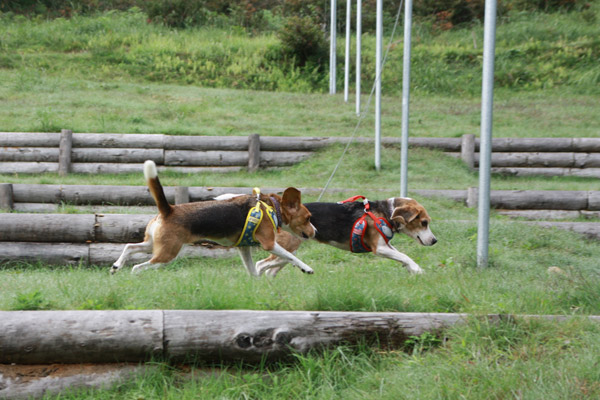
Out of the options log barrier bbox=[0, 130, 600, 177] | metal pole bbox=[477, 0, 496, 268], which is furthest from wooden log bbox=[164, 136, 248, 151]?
metal pole bbox=[477, 0, 496, 268]

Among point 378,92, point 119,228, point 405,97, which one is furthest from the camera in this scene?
point 378,92

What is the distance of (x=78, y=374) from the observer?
3.60 metres

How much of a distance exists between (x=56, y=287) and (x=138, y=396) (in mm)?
1593

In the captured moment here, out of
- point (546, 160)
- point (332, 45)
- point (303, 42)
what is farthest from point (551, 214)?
point (303, 42)

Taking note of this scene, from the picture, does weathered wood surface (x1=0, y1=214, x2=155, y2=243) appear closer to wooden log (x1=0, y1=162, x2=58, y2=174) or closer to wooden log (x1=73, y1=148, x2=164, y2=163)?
wooden log (x1=73, y1=148, x2=164, y2=163)

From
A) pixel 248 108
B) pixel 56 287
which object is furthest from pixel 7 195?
pixel 248 108

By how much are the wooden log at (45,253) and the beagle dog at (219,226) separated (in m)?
1.82

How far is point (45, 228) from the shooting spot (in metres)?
7.51

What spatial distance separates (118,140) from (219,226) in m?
9.15

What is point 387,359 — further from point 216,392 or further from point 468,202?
point 468,202

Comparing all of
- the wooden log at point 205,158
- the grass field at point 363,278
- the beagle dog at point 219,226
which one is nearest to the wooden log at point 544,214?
the grass field at point 363,278

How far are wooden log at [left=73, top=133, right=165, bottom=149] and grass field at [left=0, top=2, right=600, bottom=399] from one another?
1.04m

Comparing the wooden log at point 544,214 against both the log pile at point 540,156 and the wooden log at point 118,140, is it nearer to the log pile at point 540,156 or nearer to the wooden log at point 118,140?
the log pile at point 540,156

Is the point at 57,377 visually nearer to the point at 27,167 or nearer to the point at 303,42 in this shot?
the point at 27,167
